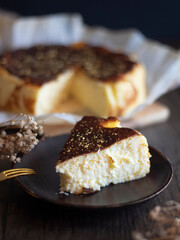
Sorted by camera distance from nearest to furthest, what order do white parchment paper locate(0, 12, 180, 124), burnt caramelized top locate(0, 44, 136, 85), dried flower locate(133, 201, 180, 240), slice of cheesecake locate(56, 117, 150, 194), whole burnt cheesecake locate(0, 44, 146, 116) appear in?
dried flower locate(133, 201, 180, 240), slice of cheesecake locate(56, 117, 150, 194), whole burnt cheesecake locate(0, 44, 146, 116), burnt caramelized top locate(0, 44, 136, 85), white parchment paper locate(0, 12, 180, 124)

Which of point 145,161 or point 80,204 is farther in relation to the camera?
point 145,161

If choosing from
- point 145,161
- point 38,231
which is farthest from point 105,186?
point 38,231

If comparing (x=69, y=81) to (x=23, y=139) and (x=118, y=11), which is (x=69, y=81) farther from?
(x=118, y=11)

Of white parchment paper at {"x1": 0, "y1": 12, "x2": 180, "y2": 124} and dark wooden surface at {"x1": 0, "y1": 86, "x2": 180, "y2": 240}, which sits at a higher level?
dark wooden surface at {"x1": 0, "y1": 86, "x2": 180, "y2": 240}

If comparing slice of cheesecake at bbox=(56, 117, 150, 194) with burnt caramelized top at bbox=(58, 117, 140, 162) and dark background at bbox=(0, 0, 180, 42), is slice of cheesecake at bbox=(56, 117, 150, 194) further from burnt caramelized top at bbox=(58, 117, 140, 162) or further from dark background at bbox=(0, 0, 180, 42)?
dark background at bbox=(0, 0, 180, 42)

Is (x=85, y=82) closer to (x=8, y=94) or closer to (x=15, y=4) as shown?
(x=8, y=94)

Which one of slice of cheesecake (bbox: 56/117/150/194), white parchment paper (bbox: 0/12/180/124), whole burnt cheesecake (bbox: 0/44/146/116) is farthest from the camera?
white parchment paper (bbox: 0/12/180/124)

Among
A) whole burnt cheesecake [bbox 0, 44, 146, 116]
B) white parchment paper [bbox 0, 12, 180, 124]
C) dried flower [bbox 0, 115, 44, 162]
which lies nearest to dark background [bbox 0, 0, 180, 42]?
white parchment paper [bbox 0, 12, 180, 124]
